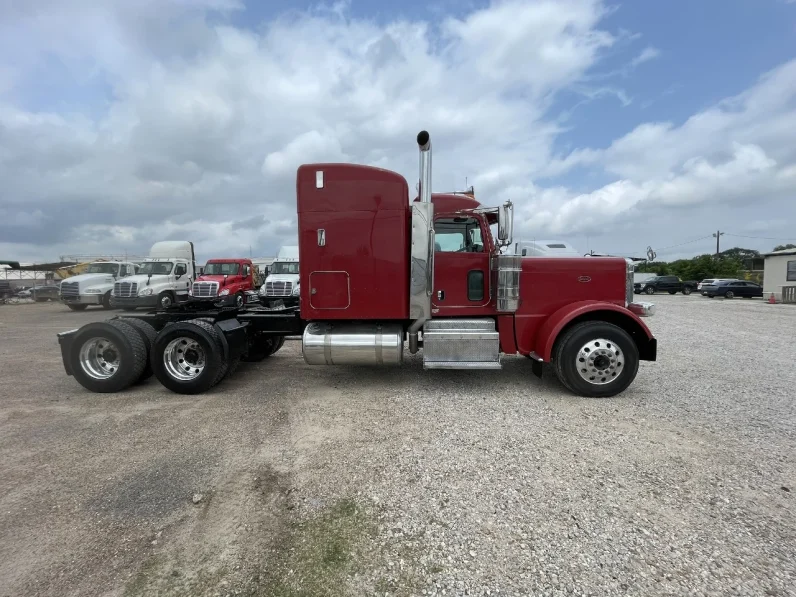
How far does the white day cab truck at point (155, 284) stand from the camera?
15711 millimetres

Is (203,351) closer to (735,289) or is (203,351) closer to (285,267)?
(285,267)

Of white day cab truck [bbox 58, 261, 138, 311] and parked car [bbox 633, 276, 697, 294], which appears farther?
parked car [bbox 633, 276, 697, 294]

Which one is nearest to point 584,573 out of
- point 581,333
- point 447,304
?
point 581,333

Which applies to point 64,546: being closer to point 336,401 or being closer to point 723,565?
point 336,401

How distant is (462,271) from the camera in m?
5.61

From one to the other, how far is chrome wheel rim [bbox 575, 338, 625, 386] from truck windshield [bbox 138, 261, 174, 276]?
17612mm

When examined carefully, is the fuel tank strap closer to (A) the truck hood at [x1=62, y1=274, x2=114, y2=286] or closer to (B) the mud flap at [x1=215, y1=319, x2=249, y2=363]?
(B) the mud flap at [x1=215, y1=319, x2=249, y2=363]

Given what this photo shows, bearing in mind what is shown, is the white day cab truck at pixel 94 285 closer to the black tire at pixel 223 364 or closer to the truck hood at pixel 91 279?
the truck hood at pixel 91 279

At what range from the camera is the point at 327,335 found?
5.46 m

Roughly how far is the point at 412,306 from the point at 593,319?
8.06 feet

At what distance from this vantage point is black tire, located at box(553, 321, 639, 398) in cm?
504

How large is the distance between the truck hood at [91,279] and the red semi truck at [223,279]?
16.2ft

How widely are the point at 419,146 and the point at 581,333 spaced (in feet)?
10.4

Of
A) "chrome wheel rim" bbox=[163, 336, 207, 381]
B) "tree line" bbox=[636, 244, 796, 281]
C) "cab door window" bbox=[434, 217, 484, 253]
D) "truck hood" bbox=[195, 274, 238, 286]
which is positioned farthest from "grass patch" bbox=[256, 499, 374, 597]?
"tree line" bbox=[636, 244, 796, 281]
